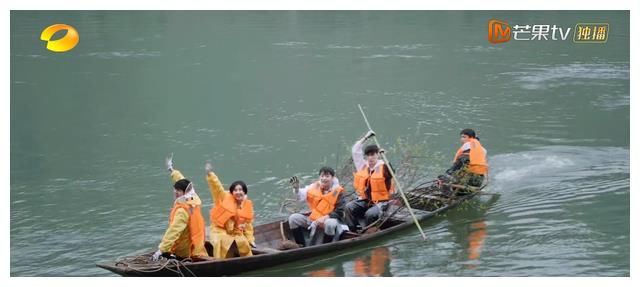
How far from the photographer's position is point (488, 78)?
17.0m

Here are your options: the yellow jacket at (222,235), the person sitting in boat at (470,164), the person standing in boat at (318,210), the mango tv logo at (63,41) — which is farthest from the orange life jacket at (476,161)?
the mango tv logo at (63,41)

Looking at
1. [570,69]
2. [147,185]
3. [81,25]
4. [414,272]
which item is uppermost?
[81,25]

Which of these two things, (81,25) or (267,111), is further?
(81,25)

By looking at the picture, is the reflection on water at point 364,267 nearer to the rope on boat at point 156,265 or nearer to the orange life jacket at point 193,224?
the orange life jacket at point 193,224

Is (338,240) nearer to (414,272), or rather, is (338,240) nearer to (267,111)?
(414,272)

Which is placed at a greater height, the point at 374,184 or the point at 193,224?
the point at 374,184

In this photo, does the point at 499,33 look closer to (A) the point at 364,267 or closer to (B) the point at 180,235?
(A) the point at 364,267

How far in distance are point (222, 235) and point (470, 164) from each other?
3599 mm

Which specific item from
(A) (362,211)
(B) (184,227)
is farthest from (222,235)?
(A) (362,211)

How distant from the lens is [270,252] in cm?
759

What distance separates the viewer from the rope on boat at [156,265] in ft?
23.1

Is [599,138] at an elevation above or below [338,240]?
above

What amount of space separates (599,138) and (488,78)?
15.3ft
